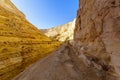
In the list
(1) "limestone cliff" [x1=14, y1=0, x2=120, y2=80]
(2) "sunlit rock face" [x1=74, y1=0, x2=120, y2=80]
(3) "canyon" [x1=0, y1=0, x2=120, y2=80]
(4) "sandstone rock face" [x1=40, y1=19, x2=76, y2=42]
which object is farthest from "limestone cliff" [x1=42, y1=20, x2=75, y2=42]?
(2) "sunlit rock face" [x1=74, y1=0, x2=120, y2=80]

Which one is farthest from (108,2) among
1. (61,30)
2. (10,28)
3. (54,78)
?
(61,30)

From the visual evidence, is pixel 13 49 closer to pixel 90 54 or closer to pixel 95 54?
pixel 90 54

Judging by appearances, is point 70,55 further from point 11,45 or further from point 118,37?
point 11,45

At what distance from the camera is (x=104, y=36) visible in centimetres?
486

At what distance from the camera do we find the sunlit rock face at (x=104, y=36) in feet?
14.4

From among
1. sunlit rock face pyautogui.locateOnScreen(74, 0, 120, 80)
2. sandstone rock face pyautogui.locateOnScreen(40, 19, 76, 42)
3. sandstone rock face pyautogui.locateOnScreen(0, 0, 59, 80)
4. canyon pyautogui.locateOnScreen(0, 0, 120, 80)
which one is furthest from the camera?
sandstone rock face pyautogui.locateOnScreen(40, 19, 76, 42)

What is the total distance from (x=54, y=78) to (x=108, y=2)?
125 inches

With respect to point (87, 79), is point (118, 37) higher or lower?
higher

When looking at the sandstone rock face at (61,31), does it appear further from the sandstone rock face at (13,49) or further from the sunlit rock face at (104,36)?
the sunlit rock face at (104,36)

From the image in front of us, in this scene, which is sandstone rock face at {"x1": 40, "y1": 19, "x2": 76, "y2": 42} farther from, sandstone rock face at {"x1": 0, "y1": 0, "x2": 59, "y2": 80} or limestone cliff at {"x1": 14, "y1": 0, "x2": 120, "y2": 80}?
limestone cliff at {"x1": 14, "y1": 0, "x2": 120, "y2": 80}

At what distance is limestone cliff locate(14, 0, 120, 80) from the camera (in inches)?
176

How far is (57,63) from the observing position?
21.9ft

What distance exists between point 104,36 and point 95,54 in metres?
0.87

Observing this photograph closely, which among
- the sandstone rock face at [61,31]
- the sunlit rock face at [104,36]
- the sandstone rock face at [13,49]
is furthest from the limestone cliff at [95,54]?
the sandstone rock face at [61,31]
